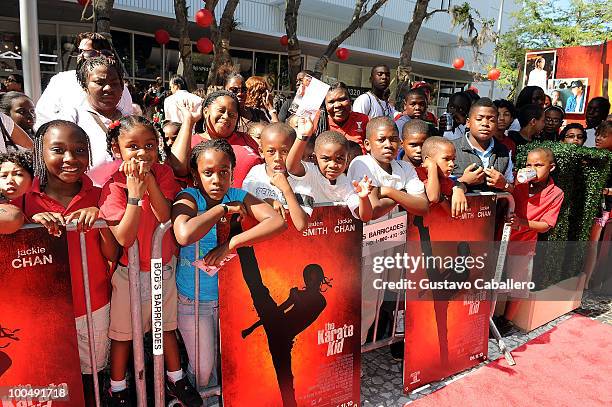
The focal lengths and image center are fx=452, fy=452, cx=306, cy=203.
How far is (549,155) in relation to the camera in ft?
12.4

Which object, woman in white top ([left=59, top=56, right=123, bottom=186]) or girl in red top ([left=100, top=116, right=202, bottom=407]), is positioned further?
woman in white top ([left=59, top=56, right=123, bottom=186])

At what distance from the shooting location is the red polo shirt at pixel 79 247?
2.21 m

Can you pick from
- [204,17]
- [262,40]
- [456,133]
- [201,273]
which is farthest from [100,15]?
[262,40]

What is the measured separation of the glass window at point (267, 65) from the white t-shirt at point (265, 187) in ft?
55.1

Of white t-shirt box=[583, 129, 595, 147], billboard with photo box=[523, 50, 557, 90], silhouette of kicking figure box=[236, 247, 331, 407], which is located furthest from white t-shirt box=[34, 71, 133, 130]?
billboard with photo box=[523, 50, 557, 90]

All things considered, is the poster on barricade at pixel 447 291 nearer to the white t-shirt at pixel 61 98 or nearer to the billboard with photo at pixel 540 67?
the white t-shirt at pixel 61 98

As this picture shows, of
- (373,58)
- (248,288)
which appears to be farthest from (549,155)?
(373,58)

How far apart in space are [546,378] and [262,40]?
16.0 m

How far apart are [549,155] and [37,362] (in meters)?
3.85

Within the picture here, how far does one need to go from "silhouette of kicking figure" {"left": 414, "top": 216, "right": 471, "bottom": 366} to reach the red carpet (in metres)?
0.29

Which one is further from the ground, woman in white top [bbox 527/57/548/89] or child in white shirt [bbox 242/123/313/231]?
woman in white top [bbox 527/57/548/89]

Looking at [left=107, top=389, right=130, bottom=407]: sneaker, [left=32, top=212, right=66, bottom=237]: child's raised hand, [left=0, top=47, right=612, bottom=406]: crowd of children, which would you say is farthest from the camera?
[left=107, top=389, right=130, bottom=407]: sneaker

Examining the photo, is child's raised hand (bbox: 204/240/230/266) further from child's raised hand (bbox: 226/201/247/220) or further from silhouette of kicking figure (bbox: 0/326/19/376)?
silhouette of kicking figure (bbox: 0/326/19/376)

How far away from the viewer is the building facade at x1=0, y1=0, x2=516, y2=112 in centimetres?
1352
